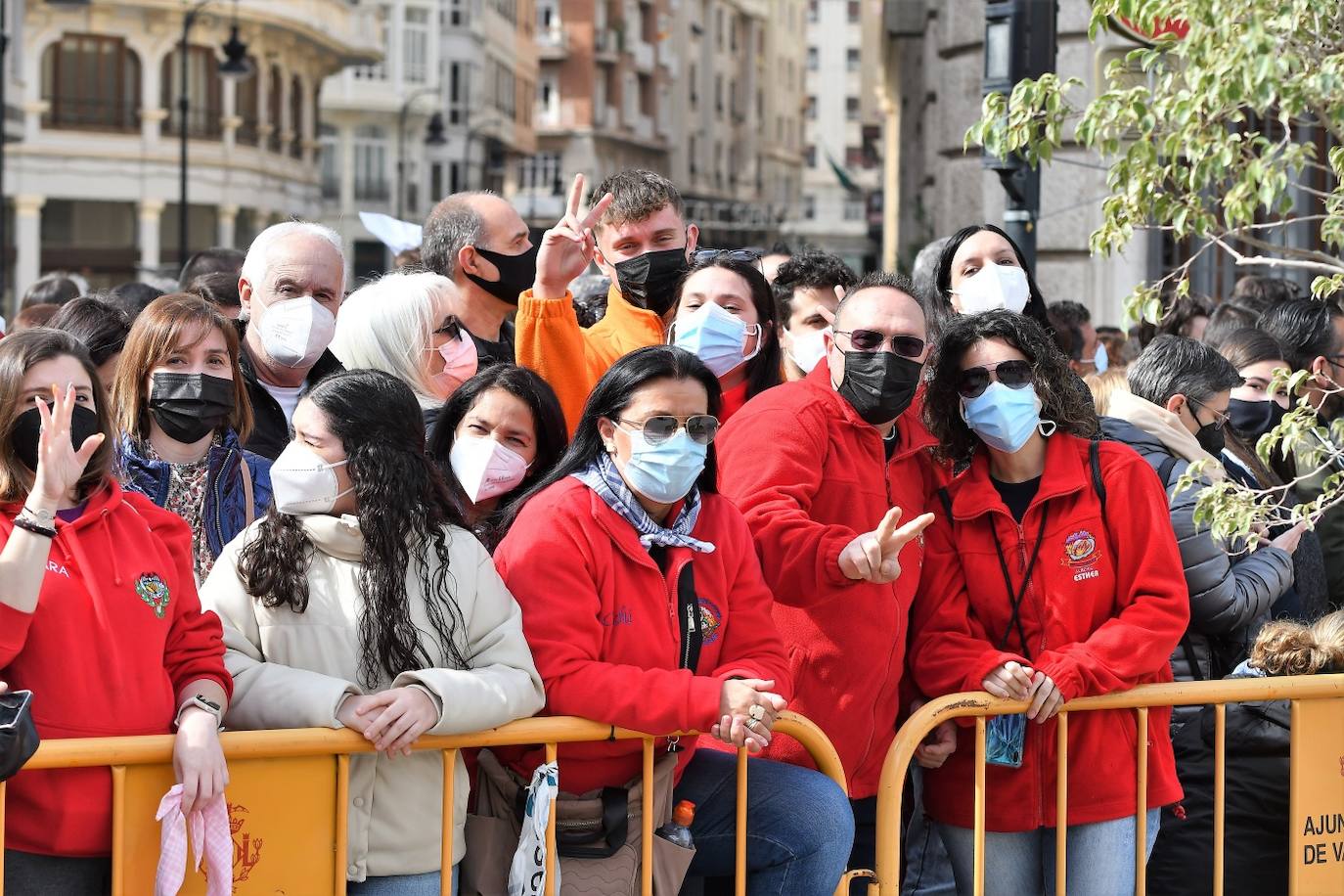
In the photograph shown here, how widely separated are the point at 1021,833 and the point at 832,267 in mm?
2228

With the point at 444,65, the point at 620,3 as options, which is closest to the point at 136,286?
the point at 444,65

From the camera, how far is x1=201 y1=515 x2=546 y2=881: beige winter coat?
13.1 feet

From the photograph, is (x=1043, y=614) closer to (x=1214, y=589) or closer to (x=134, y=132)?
(x=1214, y=589)

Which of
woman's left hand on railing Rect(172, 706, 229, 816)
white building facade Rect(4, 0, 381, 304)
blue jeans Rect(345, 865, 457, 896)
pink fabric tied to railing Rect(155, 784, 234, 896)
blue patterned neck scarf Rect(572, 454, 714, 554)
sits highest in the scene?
white building facade Rect(4, 0, 381, 304)

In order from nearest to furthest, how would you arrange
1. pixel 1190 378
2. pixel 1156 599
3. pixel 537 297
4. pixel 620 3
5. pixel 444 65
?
1. pixel 1156 599
2. pixel 537 297
3. pixel 1190 378
4. pixel 444 65
5. pixel 620 3

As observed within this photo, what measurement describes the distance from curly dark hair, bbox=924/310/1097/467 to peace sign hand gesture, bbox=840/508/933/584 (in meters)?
0.62

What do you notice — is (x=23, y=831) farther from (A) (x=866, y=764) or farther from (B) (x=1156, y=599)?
(B) (x=1156, y=599)

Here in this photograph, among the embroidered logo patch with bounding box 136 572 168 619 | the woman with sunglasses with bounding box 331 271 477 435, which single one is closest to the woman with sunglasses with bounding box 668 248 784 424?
the woman with sunglasses with bounding box 331 271 477 435

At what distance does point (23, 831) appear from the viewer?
3750 millimetres

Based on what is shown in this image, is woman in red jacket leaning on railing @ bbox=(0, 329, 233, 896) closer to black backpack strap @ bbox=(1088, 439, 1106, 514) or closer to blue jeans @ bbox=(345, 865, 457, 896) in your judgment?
blue jeans @ bbox=(345, 865, 457, 896)

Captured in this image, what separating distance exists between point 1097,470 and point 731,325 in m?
1.25

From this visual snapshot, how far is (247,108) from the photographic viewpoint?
2037 inches

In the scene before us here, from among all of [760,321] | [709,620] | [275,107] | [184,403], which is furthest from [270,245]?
[275,107]

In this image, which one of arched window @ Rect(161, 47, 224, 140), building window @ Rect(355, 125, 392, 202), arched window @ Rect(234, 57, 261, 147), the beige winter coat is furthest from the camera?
building window @ Rect(355, 125, 392, 202)
